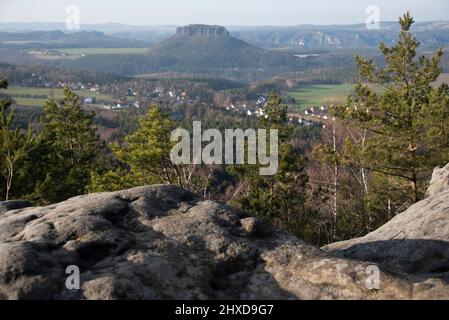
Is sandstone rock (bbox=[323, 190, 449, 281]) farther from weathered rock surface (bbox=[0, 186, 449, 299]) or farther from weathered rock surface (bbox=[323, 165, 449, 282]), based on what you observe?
weathered rock surface (bbox=[0, 186, 449, 299])

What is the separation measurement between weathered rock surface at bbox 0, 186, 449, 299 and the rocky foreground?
0.05 feet

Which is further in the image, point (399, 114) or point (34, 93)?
point (34, 93)

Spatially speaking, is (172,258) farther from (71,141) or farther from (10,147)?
(71,141)

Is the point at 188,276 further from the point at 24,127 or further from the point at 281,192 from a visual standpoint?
the point at 24,127

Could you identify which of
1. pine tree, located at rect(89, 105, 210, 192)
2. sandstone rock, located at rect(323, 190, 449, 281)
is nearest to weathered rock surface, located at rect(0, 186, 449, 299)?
sandstone rock, located at rect(323, 190, 449, 281)

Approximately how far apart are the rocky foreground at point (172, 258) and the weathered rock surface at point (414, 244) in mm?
56

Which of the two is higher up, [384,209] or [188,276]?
[188,276]

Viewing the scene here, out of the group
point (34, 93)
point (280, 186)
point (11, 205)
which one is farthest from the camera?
point (34, 93)

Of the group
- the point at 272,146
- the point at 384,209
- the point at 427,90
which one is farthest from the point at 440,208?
the point at 272,146

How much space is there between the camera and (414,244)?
11062mm

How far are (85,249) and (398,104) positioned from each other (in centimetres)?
1898

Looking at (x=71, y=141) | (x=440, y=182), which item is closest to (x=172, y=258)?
(x=440, y=182)

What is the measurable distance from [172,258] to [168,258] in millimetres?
77

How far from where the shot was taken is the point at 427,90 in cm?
2394
